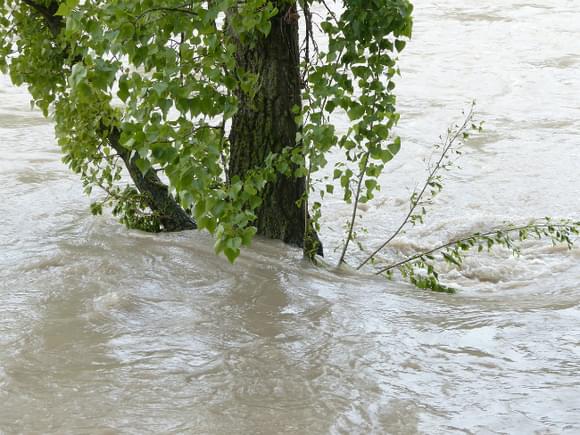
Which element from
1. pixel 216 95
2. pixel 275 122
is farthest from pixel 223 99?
pixel 275 122

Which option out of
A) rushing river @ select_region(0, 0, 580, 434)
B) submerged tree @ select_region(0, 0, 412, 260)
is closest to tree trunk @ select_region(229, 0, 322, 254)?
submerged tree @ select_region(0, 0, 412, 260)

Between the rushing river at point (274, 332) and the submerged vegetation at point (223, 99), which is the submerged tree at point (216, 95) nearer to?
A: the submerged vegetation at point (223, 99)

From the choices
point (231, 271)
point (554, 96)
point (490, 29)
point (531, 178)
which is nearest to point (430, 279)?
point (231, 271)

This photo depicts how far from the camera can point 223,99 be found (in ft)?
13.3

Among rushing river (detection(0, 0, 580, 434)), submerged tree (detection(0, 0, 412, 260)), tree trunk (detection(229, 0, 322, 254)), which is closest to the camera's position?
rushing river (detection(0, 0, 580, 434))

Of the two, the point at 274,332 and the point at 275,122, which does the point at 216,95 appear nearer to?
the point at 274,332

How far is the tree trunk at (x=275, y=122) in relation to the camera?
5.57m

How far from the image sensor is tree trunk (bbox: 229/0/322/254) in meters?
5.57

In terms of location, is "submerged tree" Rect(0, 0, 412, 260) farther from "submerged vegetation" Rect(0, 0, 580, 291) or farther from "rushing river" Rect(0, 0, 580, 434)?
"rushing river" Rect(0, 0, 580, 434)

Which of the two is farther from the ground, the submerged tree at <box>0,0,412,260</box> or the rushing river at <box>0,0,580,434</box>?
the submerged tree at <box>0,0,412,260</box>

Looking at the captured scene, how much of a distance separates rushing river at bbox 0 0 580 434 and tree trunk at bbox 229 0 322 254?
199 millimetres

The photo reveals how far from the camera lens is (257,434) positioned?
11.7 feet

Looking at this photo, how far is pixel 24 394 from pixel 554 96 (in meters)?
9.77

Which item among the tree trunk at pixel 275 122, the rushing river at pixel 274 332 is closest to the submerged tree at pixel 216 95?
the tree trunk at pixel 275 122
